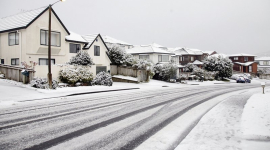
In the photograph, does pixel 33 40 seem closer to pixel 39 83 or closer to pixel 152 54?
pixel 39 83

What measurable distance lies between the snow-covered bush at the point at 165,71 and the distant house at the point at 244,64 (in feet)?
170

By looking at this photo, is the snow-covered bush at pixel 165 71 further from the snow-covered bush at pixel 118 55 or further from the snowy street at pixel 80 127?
the snowy street at pixel 80 127

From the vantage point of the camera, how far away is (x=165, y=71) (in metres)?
33.4

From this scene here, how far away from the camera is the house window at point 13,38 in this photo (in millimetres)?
22464

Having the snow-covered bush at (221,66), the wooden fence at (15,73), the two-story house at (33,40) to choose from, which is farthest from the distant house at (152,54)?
the wooden fence at (15,73)

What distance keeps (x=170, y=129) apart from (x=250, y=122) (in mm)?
3004

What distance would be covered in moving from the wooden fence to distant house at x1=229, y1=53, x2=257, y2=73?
2925 inches

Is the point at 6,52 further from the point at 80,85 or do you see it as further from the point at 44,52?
the point at 80,85

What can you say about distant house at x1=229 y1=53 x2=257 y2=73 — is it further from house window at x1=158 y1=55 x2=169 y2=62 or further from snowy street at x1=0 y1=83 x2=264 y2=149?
snowy street at x1=0 y1=83 x2=264 y2=149

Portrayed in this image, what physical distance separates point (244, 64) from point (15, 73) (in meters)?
75.7

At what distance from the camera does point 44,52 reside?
23.4m

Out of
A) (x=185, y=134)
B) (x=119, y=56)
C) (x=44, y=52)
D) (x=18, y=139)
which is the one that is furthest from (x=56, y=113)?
(x=119, y=56)

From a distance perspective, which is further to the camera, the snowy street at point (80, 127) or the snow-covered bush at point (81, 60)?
the snow-covered bush at point (81, 60)

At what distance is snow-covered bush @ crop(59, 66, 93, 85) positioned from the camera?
19.9 metres
